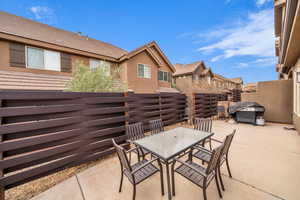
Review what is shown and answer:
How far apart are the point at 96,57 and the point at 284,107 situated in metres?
13.2

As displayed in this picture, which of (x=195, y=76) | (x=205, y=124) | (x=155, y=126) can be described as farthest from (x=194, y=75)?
(x=155, y=126)

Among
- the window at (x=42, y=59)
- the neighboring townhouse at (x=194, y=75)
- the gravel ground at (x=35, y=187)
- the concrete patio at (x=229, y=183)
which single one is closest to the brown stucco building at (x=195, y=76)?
the neighboring townhouse at (x=194, y=75)

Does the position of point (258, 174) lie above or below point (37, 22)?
below

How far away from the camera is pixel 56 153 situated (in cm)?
261

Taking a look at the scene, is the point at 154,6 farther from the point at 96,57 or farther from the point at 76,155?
the point at 76,155

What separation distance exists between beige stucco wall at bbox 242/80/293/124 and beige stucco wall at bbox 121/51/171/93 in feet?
26.6

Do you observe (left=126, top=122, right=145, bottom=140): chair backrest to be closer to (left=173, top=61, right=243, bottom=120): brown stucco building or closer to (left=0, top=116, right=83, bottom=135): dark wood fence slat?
(left=0, top=116, right=83, bottom=135): dark wood fence slat

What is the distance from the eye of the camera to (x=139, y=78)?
9.62 meters

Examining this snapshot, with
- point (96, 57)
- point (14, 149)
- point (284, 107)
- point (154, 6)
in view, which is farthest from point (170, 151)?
point (154, 6)

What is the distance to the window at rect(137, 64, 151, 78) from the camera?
32.0 feet

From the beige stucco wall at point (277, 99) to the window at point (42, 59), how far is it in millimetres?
13985

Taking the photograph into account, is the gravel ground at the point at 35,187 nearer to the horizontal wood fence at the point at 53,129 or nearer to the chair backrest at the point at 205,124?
the horizontal wood fence at the point at 53,129

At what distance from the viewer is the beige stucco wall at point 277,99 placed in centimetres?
720

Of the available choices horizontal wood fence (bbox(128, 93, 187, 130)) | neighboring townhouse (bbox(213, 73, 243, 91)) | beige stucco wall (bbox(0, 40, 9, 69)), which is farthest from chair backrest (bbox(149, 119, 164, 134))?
neighboring townhouse (bbox(213, 73, 243, 91))
